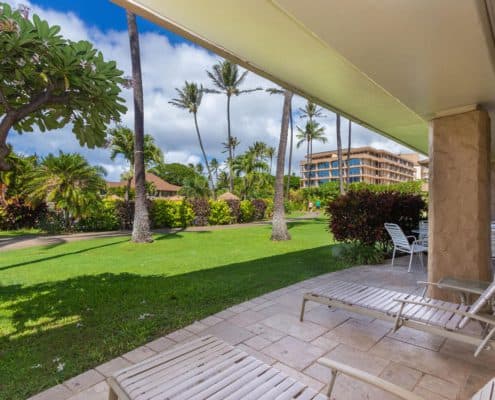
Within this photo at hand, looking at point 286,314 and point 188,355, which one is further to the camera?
point 286,314

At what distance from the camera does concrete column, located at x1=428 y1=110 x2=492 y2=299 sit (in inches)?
152

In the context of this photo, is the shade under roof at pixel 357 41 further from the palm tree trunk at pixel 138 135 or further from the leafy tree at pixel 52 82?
the palm tree trunk at pixel 138 135

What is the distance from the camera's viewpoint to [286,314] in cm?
395

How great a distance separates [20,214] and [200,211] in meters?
9.62

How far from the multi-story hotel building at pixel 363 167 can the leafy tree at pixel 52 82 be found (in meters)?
84.6

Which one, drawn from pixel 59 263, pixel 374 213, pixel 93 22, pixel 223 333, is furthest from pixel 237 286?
pixel 93 22

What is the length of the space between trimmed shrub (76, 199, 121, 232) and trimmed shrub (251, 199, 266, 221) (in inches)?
416

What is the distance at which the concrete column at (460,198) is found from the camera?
3859 mm

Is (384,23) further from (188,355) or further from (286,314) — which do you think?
(286,314)

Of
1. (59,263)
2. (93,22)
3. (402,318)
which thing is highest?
(93,22)

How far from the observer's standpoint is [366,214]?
756 cm

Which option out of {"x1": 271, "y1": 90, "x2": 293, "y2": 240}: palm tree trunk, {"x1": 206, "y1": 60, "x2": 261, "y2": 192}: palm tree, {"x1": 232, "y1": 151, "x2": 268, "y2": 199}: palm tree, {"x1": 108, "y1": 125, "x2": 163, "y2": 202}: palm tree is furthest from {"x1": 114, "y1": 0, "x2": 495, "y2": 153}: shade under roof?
{"x1": 206, "y1": 60, "x2": 261, "y2": 192}: palm tree

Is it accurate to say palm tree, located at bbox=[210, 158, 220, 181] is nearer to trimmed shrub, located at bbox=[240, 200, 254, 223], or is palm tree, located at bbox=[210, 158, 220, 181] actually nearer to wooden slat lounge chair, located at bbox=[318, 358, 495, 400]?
trimmed shrub, located at bbox=[240, 200, 254, 223]

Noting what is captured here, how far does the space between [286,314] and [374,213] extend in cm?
458
